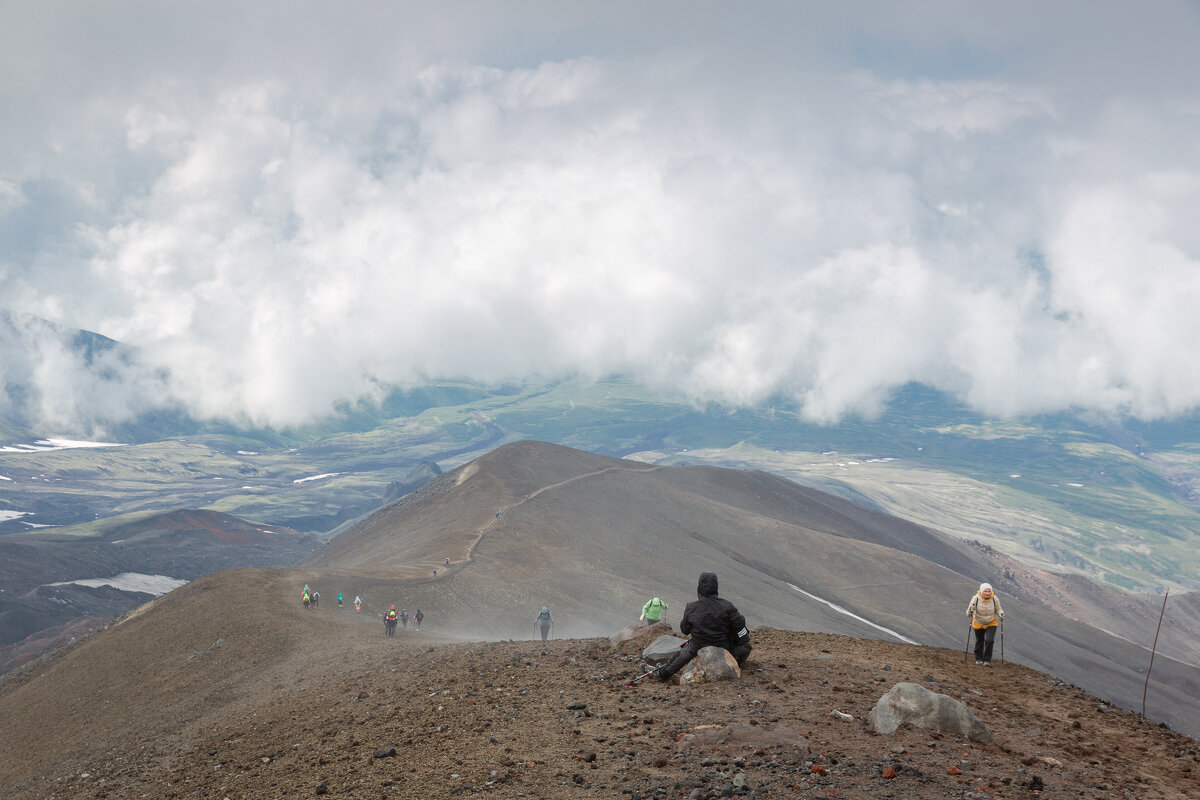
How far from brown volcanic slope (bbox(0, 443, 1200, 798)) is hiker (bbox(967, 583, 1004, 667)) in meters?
0.60

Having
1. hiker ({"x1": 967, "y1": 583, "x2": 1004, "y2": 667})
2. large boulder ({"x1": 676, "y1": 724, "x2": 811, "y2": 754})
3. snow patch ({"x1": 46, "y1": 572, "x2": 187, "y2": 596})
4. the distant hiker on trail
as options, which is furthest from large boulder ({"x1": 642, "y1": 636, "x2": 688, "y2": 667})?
snow patch ({"x1": 46, "y1": 572, "x2": 187, "y2": 596})

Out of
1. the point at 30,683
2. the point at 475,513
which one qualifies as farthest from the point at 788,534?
the point at 30,683

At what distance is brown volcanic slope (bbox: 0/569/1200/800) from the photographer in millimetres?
10789

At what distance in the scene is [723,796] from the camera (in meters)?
10.0

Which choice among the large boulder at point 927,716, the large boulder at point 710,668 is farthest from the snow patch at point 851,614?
the large boulder at point 927,716

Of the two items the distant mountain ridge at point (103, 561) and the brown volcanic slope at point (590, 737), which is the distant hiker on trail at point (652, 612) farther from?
the distant mountain ridge at point (103, 561)

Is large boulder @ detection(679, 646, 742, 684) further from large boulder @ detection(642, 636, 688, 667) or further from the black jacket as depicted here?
large boulder @ detection(642, 636, 688, 667)

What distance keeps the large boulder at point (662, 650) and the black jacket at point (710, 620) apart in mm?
1161

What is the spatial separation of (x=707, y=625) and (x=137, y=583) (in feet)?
Result: 477

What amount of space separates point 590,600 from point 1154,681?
238ft

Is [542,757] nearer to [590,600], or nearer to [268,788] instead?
[268,788]

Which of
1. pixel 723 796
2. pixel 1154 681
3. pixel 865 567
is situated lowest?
pixel 1154 681

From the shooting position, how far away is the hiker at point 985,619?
1789cm

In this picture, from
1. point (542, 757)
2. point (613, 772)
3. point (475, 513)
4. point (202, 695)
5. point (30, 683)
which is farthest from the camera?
point (475, 513)
